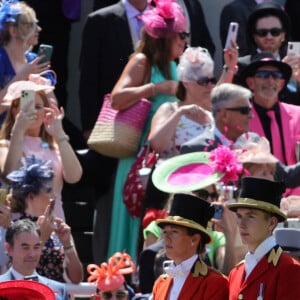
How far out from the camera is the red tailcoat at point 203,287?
853cm

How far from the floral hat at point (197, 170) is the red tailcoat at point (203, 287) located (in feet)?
4.91

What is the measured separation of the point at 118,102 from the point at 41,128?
786mm

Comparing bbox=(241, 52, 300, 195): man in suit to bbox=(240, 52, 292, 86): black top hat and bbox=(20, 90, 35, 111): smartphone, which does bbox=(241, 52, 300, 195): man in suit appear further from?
bbox=(20, 90, 35, 111): smartphone

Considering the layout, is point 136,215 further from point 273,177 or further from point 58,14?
point 58,14

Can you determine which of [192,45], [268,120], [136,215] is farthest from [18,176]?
[192,45]

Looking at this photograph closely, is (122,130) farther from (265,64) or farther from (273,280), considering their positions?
(273,280)

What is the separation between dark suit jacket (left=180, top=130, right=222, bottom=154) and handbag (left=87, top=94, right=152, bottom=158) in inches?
34.5

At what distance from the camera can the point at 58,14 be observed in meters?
13.6

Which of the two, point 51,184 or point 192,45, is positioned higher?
point 192,45

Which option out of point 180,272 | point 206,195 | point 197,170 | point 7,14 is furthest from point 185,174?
point 7,14

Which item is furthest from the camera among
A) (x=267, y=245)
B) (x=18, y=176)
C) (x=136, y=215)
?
(x=136, y=215)

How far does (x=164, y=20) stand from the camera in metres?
11.8

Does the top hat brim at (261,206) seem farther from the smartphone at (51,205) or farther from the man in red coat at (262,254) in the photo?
the smartphone at (51,205)

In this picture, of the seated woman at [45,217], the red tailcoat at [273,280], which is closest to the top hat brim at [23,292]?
the red tailcoat at [273,280]
